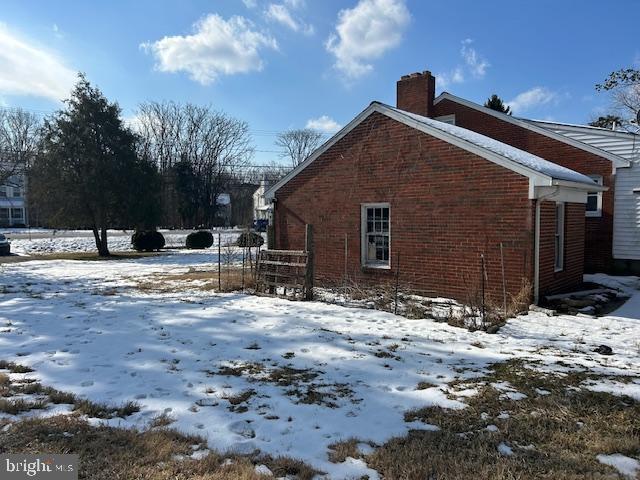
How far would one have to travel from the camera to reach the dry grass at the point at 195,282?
40.8 feet

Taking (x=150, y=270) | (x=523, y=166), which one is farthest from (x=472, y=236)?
(x=150, y=270)

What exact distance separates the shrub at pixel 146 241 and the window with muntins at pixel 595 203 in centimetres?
2458

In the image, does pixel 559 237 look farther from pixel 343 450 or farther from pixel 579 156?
pixel 343 450

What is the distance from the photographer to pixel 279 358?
620 cm

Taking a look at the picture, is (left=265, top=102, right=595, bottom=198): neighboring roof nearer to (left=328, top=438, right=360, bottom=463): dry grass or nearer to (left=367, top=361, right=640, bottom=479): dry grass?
(left=367, top=361, right=640, bottom=479): dry grass

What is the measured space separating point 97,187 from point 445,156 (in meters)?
20.4

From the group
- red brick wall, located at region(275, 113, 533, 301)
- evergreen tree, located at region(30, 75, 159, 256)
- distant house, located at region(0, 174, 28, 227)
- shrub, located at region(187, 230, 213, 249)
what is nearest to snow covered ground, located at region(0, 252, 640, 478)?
red brick wall, located at region(275, 113, 533, 301)

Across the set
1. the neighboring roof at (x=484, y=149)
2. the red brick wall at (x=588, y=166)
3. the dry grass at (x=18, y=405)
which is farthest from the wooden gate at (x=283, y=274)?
the red brick wall at (x=588, y=166)

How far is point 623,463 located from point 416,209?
27.1 ft

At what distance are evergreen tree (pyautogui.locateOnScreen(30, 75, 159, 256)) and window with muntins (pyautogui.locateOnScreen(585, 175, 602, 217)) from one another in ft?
73.0

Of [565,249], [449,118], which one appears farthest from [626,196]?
[449,118]

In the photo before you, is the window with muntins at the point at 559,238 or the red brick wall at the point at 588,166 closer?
the window with muntins at the point at 559,238

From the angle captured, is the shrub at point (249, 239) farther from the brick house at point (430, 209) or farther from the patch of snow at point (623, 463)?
the patch of snow at point (623, 463)

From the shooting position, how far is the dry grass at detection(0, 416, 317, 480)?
3.19 metres
